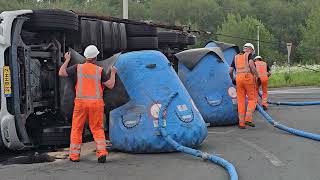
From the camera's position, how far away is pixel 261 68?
14.1 meters

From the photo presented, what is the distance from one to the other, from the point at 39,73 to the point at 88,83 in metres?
1.19

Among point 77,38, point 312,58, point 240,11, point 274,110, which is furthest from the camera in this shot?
point 240,11

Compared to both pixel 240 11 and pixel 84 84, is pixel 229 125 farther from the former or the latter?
pixel 240 11

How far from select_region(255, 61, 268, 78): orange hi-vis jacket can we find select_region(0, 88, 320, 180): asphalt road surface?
520 centimetres

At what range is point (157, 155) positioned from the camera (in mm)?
7457

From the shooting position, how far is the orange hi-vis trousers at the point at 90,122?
704cm

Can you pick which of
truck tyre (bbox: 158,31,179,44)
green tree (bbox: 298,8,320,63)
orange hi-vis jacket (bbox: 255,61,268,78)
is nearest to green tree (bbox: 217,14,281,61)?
green tree (bbox: 298,8,320,63)

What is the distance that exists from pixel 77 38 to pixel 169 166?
3.20 meters

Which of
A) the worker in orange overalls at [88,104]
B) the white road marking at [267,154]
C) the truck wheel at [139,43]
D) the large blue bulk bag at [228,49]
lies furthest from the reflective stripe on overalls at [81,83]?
the large blue bulk bag at [228,49]

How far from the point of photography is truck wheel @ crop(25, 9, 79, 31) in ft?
25.8

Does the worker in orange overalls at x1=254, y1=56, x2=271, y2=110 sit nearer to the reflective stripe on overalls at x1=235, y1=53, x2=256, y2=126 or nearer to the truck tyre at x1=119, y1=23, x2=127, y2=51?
the reflective stripe on overalls at x1=235, y1=53, x2=256, y2=126

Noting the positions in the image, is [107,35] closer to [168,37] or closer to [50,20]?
[50,20]

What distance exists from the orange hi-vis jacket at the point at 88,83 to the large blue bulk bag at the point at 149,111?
0.69 meters

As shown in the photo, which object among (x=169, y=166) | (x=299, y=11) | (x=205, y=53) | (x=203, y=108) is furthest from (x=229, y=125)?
(x=299, y=11)
